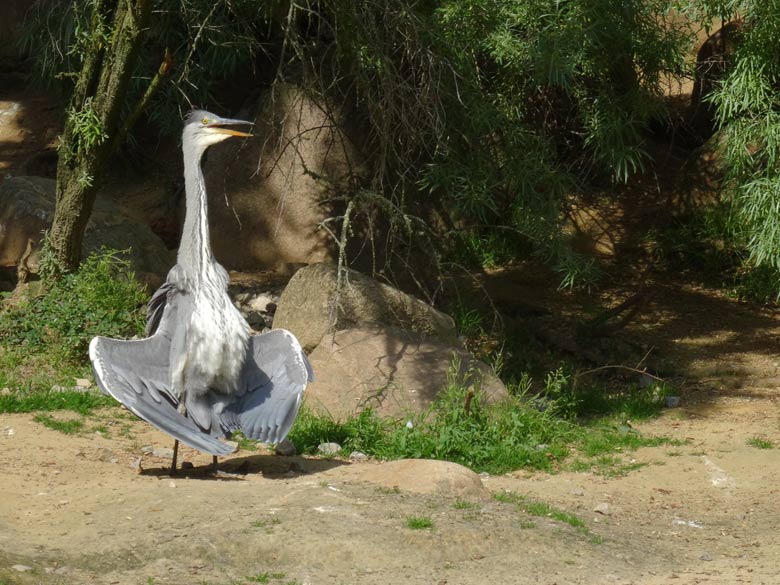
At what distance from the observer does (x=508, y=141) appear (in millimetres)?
9148

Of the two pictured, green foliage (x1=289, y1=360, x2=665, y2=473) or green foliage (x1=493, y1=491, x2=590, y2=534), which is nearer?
green foliage (x1=493, y1=491, x2=590, y2=534)

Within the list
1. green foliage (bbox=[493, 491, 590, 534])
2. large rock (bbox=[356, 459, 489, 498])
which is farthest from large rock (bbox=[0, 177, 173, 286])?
green foliage (bbox=[493, 491, 590, 534])

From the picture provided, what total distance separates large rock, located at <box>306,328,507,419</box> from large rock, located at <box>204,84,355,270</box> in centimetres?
309

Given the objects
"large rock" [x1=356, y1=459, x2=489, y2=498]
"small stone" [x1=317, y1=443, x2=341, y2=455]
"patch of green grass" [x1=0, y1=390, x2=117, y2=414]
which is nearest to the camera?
"large rock" [x1=356, y1=459, x2=489, y2=498]

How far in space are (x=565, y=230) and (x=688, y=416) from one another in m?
4.03

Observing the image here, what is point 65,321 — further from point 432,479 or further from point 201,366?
point 432,479

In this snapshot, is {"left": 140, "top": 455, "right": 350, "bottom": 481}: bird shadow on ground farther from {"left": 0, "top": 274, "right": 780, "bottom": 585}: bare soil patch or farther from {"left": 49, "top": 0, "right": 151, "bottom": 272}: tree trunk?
{"left": 49, "top": 0, "right": 151, "bottom": 272}: tree trunk

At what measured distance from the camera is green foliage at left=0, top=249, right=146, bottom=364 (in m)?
8.29

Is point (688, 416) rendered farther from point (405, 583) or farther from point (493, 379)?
Answer: point (405, 583)

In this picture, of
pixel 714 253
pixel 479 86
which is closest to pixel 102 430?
pixel 479 86

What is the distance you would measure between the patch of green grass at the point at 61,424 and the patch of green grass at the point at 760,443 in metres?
4.43

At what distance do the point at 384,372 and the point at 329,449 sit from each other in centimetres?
86

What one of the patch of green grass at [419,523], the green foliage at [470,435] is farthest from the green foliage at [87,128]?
the patch of green grass at [419,523]

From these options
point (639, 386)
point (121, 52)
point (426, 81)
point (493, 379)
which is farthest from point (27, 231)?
point (639, 386)
